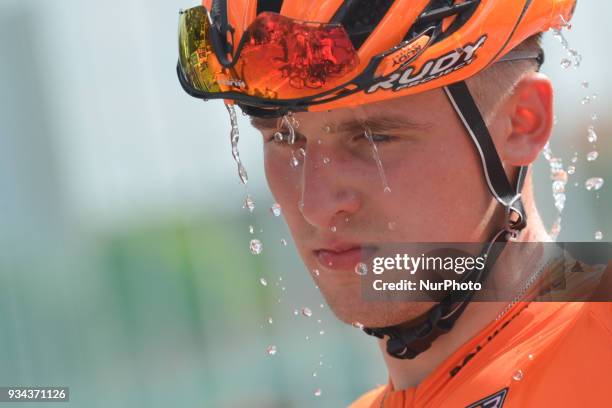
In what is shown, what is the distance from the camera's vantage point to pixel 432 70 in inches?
83.5

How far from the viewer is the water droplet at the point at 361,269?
226 cm

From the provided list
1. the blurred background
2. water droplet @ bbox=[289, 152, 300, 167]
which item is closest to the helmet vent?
water droplet @ bbox=[289, 152, 300, 167]

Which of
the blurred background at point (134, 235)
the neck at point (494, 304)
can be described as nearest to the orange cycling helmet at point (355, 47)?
the neck at point (494, 304)

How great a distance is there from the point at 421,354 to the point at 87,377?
3.10 metres

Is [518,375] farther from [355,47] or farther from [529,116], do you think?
[355,47]

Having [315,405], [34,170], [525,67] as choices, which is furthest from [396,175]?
[315,405]

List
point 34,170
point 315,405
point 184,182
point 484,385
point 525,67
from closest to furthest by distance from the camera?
point 484,385 → point 525,67 → point 34,170 → point 184,182 → point 315,405


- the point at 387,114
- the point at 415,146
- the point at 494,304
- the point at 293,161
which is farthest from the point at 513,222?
the point at 293,161

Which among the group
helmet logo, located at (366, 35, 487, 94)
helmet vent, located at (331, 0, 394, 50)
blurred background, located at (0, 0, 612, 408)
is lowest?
blurred background, located at (0, 0, 612, 408)

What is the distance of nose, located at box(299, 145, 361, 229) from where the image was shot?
2.21 meters

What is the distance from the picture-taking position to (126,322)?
520 cm

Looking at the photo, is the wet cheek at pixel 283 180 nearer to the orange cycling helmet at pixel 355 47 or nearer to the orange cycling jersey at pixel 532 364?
the orange cycling helmet at pixel 355 47

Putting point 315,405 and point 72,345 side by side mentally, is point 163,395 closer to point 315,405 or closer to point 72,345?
point 72,345

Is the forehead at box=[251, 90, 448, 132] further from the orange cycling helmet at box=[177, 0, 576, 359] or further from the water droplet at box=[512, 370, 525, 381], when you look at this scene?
the water droplet at box=[512, 370, 525, 381]
